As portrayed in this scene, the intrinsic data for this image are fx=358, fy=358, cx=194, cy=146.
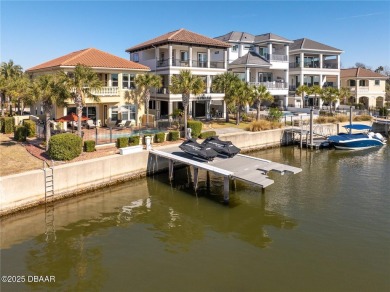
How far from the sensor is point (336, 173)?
30.4m

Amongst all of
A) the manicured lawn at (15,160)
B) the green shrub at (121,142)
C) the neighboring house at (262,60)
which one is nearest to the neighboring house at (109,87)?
the manicured lawn at (15,160)

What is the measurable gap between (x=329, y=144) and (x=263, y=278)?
3127 centimetres

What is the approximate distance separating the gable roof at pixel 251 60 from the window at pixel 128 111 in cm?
2129

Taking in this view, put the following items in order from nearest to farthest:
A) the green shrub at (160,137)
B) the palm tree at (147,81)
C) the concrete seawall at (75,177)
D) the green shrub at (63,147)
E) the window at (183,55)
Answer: the concrete seawall at (75,177)
the green shrub at (63,147)
the green shrub at (160,137)
the palm tree at (147,81)
the window at (183,55)

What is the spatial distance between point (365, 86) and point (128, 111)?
52541 millimetres

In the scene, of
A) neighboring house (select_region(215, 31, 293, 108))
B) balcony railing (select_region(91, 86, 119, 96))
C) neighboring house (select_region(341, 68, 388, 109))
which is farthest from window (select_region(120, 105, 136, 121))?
neighboring house (select_region(341, 68, 388, 109))

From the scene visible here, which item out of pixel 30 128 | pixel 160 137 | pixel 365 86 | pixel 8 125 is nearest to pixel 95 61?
pixel 30 128

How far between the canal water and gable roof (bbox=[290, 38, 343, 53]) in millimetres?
41680

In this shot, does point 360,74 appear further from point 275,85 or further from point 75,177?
point 75,177

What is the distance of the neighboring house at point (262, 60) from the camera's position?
5597cm

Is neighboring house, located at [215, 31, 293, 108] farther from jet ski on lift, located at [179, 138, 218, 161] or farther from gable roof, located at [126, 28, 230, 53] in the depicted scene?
jet ski on lift, located at [179, 138, 218, 161]

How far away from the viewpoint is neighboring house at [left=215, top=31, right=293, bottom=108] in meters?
56.0

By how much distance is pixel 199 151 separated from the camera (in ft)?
85.4

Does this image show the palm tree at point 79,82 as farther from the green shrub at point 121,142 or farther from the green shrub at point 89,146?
the green shrub at point 121,142
